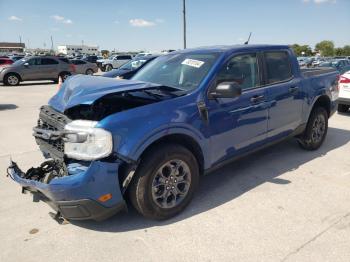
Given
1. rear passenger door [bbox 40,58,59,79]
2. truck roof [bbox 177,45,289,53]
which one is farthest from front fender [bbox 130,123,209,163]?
rear passenger door [bbox 40,58,59,79]

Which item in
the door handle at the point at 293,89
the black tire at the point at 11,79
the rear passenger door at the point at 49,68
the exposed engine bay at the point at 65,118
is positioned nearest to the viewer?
the exposed engine bay at the point at 65,118

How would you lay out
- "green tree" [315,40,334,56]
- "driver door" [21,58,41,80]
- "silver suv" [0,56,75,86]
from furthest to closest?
1. "green tree" [315,40,334,56]
2. "driver door" [21,58,41,80]
3. "silver suv" [0,56,75,86]

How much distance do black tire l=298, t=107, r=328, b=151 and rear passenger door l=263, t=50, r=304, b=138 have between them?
46cm

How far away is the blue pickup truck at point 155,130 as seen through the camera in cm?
290

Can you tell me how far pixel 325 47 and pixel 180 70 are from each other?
97.6m

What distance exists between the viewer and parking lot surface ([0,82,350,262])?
9.48 feet

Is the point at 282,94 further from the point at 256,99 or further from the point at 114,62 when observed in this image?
the point at 114,62

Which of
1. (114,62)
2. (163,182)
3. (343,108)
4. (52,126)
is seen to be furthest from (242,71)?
(114,62)

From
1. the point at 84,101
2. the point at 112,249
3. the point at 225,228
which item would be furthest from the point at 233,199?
the point at 84,101

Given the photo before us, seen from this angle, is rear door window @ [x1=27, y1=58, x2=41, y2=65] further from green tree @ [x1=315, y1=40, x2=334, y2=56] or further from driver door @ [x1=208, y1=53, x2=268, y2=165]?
green tree @ [x1=315, y1=40, x2=334, y2=56]

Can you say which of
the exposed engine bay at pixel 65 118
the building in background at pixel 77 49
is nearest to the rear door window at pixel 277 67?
the exposed engine bay at pixel 65 118

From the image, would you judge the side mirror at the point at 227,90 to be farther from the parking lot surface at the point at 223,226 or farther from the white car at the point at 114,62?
the white car at the point at 114,62

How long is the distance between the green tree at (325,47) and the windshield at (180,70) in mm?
90450

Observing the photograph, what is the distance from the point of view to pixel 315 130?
5598 millimetres
